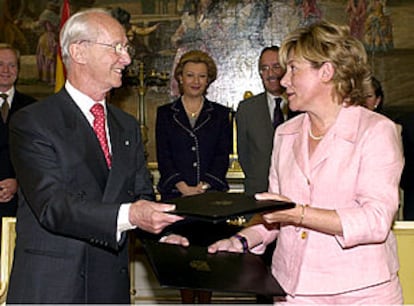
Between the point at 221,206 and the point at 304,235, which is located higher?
the point at 221,206

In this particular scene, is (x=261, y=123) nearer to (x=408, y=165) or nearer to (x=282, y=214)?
(x=408, y=165)

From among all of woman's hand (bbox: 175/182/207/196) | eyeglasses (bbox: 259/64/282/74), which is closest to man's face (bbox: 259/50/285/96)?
eyeglasses (bbox: 259/64/282/74)

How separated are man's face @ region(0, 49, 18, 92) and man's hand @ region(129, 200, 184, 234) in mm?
3687

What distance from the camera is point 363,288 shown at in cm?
269

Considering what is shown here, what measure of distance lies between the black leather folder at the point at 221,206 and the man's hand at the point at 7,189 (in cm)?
330

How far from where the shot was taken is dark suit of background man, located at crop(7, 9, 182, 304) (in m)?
2.69

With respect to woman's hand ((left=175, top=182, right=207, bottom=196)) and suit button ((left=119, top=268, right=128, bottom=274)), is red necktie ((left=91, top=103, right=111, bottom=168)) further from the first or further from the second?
woman's hand ((left=175, top=182, right=207, bottom=196))

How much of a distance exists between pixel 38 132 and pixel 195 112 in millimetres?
3165

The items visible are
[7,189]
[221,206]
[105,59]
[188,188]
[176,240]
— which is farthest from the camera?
[7,189]

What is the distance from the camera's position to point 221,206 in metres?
2.53

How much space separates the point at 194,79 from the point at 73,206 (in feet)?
10.9

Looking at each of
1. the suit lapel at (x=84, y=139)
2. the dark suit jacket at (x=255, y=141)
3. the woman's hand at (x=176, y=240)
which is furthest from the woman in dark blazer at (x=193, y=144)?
the suit lapel at (x=84, y=139)

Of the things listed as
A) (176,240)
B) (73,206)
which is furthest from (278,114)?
(73,206)

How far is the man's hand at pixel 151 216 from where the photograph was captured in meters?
2.63
